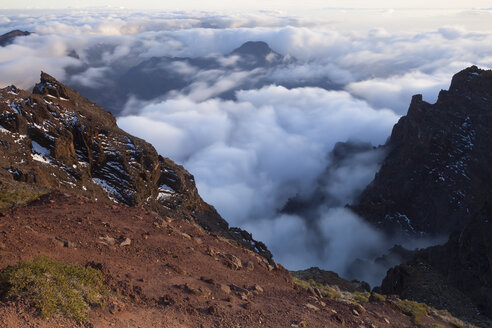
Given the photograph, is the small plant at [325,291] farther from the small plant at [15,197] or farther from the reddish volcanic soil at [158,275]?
the small plant at [15,197]

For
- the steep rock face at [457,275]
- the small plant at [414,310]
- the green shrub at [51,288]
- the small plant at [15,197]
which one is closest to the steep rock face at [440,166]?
the steep rock face at [457,275]

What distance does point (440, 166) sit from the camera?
114562 millimetres

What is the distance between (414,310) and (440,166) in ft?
359

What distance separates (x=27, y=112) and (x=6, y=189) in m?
22.3

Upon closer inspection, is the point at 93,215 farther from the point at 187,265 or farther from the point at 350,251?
the point at 350,251

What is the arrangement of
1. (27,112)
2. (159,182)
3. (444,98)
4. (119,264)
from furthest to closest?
(444,98), (159,182), (27,112), (119,264)

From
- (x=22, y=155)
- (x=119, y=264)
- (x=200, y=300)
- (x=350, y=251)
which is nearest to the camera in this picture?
(x=200, y=300)

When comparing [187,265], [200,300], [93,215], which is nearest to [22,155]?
[93,215]

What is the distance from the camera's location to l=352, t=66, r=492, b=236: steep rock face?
102 m

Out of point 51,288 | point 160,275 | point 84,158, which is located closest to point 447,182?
point 84,158

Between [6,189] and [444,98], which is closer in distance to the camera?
[6,189]

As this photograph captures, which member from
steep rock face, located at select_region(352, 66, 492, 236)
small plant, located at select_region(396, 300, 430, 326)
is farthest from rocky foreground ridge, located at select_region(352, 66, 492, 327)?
small plant, located at select_region(396, 300, 430, 326)

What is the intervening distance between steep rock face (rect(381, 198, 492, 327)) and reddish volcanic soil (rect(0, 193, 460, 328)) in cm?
1895

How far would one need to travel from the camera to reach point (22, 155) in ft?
117
